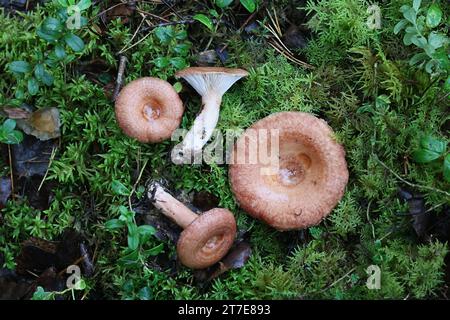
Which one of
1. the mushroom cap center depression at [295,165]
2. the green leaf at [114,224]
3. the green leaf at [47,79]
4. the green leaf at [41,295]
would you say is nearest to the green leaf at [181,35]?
the green leaf at [47,79]

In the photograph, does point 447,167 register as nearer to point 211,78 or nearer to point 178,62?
point 211,78

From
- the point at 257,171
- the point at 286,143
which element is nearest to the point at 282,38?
the point at 286,143

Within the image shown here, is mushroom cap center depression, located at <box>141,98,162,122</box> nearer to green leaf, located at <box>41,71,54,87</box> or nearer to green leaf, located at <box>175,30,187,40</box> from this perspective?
green leaf, located at <box>175,30,187,40</box>

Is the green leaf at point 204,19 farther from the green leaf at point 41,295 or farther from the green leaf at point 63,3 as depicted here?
the green leaf at point 41,295

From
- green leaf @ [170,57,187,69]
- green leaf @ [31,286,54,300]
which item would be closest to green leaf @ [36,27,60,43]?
green leaf @ [170,57,187,69]

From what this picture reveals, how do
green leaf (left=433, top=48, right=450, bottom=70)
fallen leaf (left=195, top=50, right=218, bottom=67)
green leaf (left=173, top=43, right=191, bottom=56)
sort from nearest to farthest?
green leaf (left=433, top=48, right=450, bottom=70) < green leaf (left=173, top=43, right=191, bottom=56) < fallen leaf (left=195, top=50, right=218, bottom=67)

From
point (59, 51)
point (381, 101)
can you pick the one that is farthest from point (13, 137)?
point (381, 101)
